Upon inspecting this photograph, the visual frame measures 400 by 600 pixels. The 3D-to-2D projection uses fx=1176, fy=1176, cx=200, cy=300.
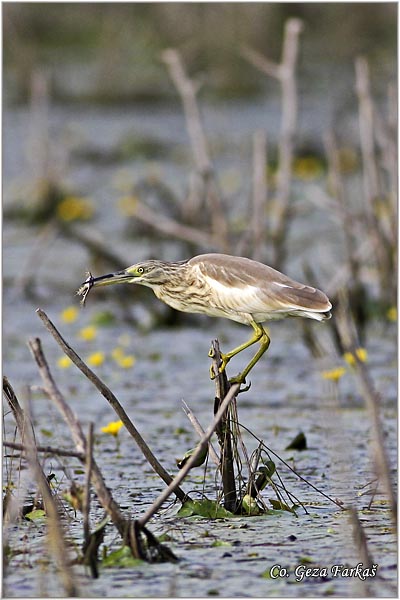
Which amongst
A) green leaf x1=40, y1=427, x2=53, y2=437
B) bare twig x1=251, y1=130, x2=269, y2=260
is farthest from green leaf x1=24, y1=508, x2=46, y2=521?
bare twig x1=251, y1=130, x2=269, y2=260

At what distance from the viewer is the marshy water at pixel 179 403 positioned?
11.4 feet

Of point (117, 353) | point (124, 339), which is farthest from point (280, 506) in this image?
point (124, 339)

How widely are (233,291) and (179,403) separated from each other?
232 centimetres

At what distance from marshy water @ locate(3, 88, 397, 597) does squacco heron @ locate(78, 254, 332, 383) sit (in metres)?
0.36

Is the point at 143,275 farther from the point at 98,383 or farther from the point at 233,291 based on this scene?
the point at 98,383

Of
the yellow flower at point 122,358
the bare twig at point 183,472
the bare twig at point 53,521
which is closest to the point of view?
the bare twig at point 53,521

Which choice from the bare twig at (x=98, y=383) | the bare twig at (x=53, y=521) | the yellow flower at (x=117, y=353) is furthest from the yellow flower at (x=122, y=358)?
the bare twig at (x=53, y=521)

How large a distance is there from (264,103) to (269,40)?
98 cm

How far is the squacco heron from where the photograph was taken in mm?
3895

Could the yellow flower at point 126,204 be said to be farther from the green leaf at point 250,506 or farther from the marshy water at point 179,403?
the green leaf at point 250,506

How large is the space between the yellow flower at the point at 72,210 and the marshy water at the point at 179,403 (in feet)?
0.80

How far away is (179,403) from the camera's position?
6.16 metres

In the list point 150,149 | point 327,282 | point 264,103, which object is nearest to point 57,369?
point 327,282

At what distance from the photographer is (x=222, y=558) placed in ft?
11.8
